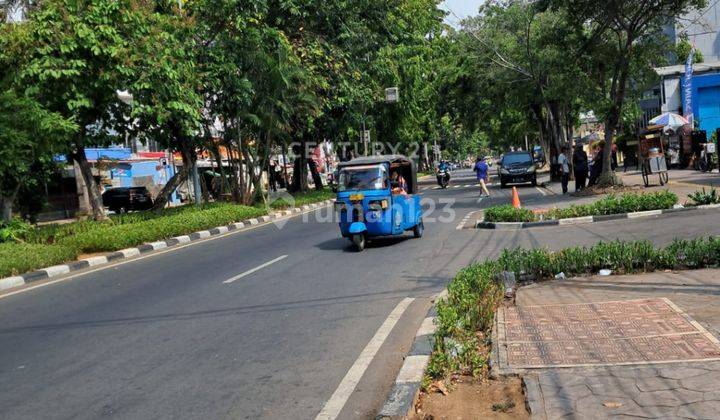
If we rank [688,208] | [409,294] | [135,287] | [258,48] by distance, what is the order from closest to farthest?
[409,294]
[135,287]
[688,208]
[258,48]

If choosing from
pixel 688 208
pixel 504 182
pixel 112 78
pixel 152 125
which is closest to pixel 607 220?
pixel 688 208

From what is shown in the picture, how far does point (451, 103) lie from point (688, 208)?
94.5ft

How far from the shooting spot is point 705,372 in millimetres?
4438

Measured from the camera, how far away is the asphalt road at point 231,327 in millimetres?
4969

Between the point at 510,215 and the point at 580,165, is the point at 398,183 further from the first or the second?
the point at 580,165

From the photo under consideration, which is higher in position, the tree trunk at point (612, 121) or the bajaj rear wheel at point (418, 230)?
the tree trunk at point (612, 121)

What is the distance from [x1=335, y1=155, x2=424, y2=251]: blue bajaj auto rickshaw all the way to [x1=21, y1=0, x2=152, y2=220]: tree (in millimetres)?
6917

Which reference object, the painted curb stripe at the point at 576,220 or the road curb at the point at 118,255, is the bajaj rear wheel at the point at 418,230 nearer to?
the painted curb stripe at the point at 576,220

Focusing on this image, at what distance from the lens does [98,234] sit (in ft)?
51.3

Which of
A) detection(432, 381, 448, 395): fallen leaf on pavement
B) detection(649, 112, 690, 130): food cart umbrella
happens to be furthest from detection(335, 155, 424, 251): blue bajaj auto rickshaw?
detection(649, 112, 690, 130): food cart umbrella

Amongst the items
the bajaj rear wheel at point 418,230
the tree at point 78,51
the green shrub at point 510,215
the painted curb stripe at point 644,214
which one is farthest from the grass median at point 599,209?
the tree at point 78,51

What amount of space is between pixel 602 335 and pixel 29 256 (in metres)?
11.3

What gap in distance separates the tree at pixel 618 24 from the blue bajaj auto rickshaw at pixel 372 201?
1051cm

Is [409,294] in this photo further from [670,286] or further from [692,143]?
[692,143]
